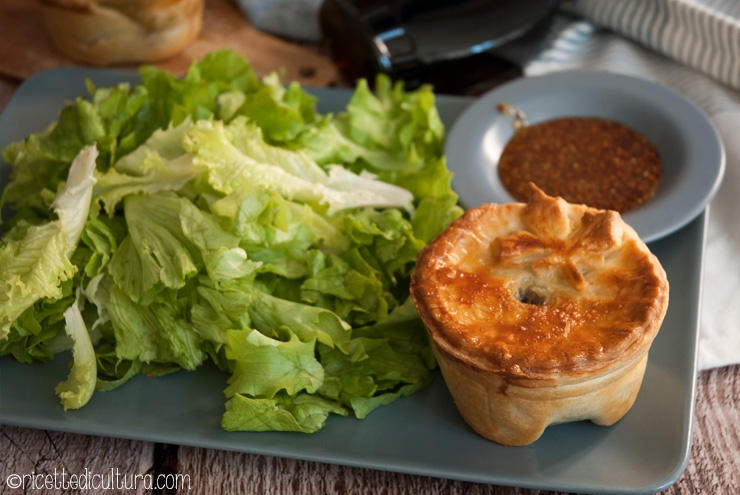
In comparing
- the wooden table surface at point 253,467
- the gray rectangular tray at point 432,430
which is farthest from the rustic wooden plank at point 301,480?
the gray rectangular tray at point 432,430

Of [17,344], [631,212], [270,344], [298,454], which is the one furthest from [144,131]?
[631,212]

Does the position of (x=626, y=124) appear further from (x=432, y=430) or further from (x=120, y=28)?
(x=120, y=28)

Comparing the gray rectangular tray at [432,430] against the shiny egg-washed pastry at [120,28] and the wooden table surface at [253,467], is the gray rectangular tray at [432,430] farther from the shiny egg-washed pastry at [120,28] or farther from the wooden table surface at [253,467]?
the shiny egg-washed pastry at [120,28]

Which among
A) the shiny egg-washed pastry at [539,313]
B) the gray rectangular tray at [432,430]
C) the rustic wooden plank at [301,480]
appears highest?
the shiny egg-washed pastry at [539,313]

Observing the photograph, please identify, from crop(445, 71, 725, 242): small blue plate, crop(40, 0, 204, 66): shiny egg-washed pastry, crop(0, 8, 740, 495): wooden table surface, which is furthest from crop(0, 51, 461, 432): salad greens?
crop(40, 0, 204, 66): shiny egg-washed pastry

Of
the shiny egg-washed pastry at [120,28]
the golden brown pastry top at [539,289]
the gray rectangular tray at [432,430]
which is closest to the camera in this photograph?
the golden brown pastry top at [539,289]

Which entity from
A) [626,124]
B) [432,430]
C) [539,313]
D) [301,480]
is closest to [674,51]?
[626,124]

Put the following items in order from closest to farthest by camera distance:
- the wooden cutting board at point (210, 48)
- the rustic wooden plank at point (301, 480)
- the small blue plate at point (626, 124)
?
the rustic wooden plank at point (301, 480) → the small blue plate at point (626, 124) → the wooden cutting board at point (210, 48)
